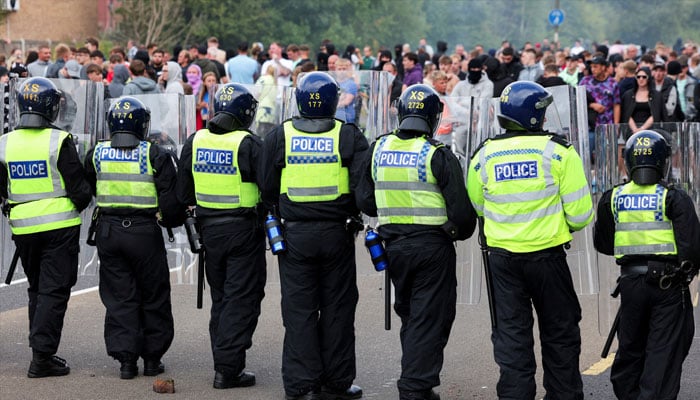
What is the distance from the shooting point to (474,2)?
9712cm

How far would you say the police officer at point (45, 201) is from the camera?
26.7ft

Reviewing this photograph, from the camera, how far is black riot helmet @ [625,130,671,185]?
6.89 m

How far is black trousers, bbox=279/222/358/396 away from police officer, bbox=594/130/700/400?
1624 mm

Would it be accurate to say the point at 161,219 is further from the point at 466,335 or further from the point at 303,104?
the point at 466,335

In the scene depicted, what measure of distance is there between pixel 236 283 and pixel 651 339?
2.60 meters

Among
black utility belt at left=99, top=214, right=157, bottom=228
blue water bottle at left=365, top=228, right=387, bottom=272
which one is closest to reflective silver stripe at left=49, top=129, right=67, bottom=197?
black utility belt at left=99, top=214, right=157, bottom=228

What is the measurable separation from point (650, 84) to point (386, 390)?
30.9ft

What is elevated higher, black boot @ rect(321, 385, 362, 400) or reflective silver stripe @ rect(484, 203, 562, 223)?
reflective silver stripe @ rect(484, 203, 562, 223)

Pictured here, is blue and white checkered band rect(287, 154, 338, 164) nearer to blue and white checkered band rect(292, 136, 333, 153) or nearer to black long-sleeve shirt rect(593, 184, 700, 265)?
blue and white checkered band rect(292, 136, 333, 153)

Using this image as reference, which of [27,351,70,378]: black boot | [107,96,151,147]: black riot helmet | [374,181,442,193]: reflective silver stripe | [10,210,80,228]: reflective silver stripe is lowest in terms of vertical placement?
[27,351,70,378]: black boot

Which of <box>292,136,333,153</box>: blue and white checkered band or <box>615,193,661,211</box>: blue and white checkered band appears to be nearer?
<box>615,193,661,211</box>: blue and white checkered band

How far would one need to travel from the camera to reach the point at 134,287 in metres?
8.19

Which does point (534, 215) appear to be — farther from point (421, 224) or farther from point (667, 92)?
point (667, 92)

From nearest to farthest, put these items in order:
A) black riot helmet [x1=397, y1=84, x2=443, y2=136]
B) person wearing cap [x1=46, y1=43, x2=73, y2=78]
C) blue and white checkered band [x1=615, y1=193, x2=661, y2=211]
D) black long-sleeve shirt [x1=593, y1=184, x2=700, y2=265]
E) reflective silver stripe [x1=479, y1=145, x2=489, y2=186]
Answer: black long-sleeve shirt [x1=593, y1=184, x2=700, y2=265] → blue and white checkered band [x1=615, y1=193, x2=661, y2=211] → reflective silver stripe [x1=479, y1=145, x2=489, y2=186] → black riot helmet [x1=397, y1=84, x2=443, y2=136] → person wearing cap [x1=46, y1=43, x2=73, y2=78]
